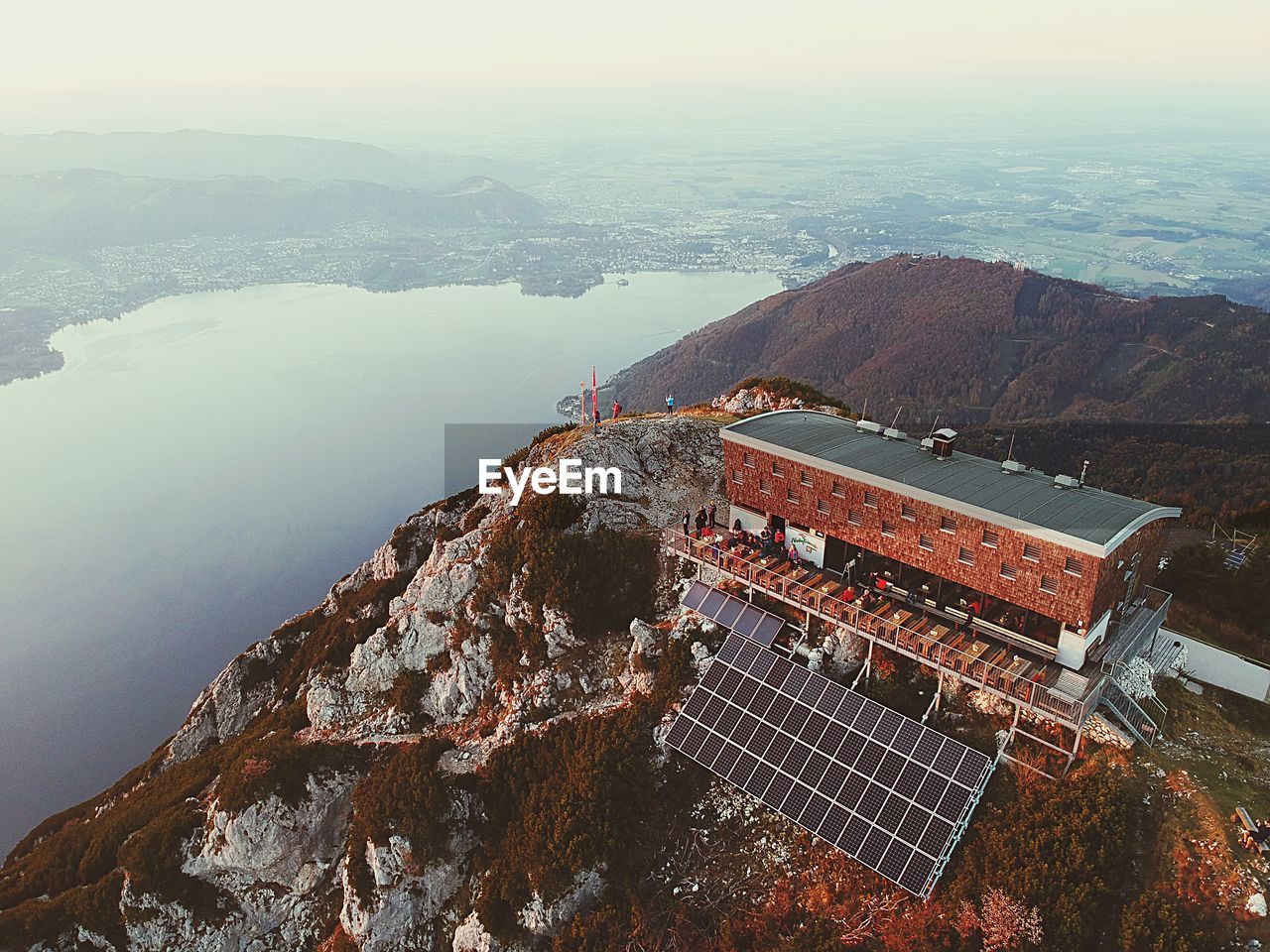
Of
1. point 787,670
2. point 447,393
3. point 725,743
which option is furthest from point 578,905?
point 447,393

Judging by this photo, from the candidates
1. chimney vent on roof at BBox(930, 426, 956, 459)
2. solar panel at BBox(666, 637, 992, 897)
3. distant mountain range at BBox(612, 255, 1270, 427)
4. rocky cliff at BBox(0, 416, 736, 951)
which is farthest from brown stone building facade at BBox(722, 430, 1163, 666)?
distant mountain range at BBox(612, 255, 1270, 427)

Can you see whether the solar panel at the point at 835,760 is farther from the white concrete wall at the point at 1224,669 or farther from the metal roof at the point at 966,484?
the white concrete wall at the point at 1224,669

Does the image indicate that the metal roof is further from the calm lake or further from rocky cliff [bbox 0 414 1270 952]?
the calm lake

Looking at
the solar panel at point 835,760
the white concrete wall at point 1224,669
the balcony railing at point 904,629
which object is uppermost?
the balcony railing at point 904,629

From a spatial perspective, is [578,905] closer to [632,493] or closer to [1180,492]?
[632,493]

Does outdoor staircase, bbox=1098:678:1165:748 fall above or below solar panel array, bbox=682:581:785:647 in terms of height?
above

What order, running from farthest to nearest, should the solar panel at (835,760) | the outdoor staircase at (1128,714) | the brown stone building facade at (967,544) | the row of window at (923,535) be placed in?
the row of window at (923,535), the brown stone building facade at (967,544), the outdoor staircase at (1128,714), the solar panel at (835,760)
